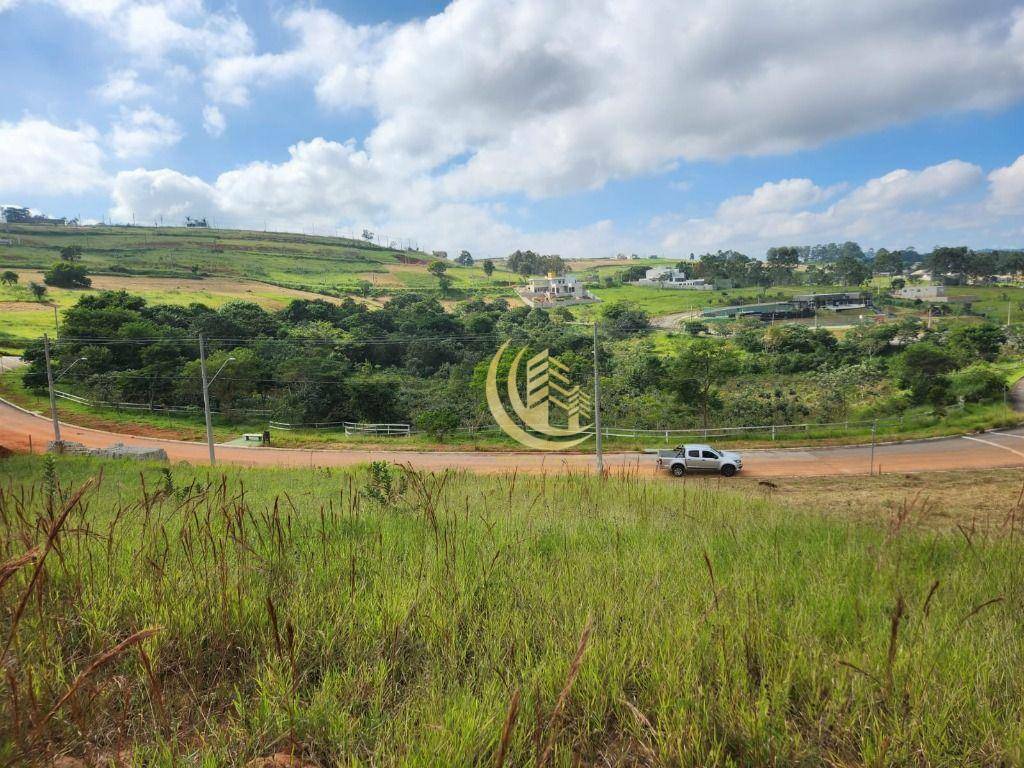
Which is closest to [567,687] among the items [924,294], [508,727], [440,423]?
[508,727]

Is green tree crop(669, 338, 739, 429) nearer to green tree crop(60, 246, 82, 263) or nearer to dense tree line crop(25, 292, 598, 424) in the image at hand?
dense tree line crop(25, 292, 598, 424)

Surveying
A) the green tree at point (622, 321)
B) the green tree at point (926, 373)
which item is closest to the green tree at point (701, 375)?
the green tree at point (926, 373)

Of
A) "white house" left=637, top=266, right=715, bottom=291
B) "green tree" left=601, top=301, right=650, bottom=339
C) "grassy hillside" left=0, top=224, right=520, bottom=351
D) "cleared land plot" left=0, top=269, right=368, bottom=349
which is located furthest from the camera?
"white house" left=637, top=266, right=715, bottom=291

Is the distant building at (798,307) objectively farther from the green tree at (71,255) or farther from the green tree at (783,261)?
the green tree at (71,255)

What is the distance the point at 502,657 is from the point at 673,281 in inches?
4718

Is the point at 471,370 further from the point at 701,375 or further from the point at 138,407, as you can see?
the point at 138,407

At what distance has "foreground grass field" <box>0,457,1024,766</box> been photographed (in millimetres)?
1494

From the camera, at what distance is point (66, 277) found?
6744 cm

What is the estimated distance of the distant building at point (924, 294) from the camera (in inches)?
3371

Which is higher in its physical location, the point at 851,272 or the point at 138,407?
the point at 851,272

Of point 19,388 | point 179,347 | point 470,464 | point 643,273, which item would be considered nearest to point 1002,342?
point 470,464

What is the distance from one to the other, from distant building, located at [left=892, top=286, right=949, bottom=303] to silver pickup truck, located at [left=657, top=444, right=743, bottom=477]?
87.5 meters

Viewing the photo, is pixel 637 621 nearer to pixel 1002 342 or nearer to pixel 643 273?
pixel 1002 342

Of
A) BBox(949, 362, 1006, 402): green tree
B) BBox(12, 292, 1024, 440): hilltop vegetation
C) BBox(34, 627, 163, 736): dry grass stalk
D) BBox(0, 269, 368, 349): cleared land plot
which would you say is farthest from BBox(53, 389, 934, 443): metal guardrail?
BBox(34, 627, 163, 736): dry grass stalk
